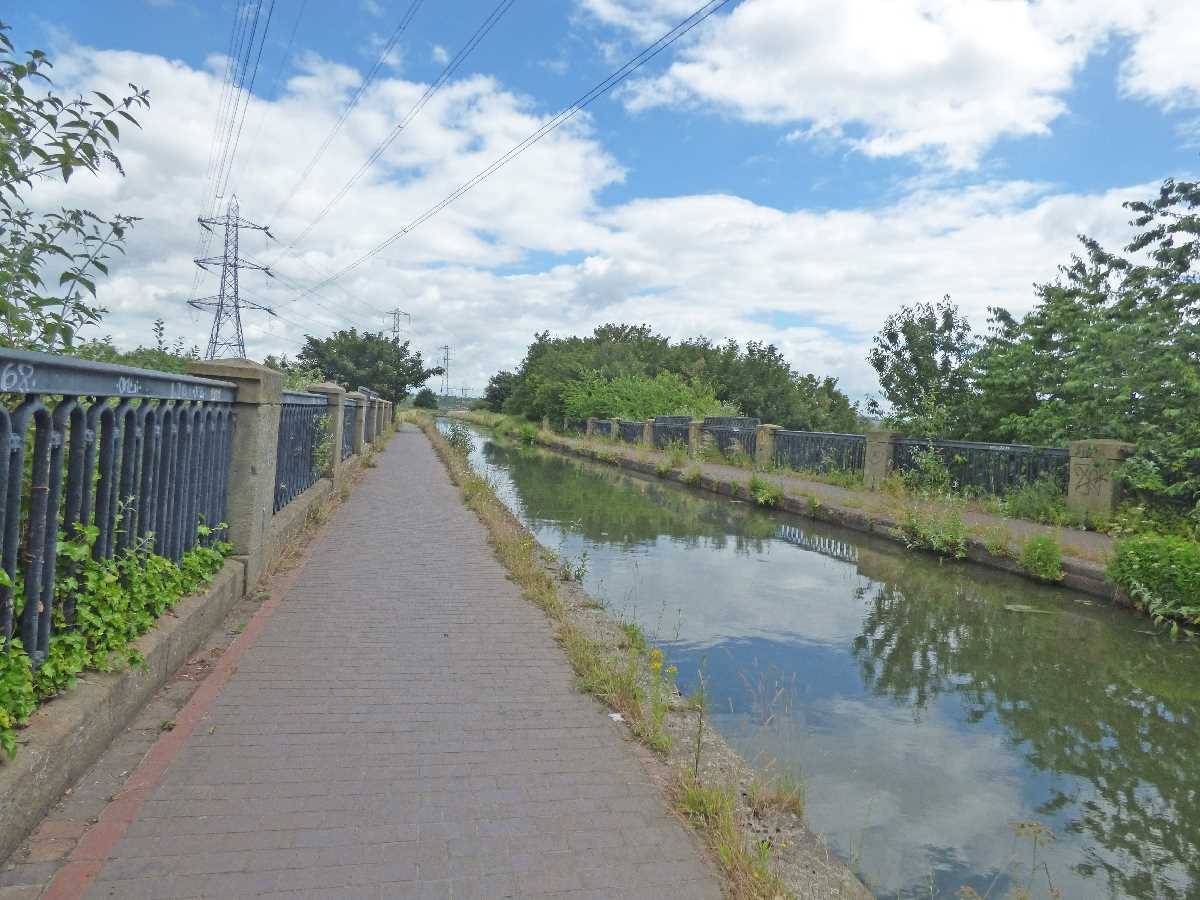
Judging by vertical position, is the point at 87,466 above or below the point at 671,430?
below

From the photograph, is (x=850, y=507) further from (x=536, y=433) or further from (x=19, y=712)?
(x=536, y=433)

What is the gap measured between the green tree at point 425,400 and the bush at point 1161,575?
84.9 meters

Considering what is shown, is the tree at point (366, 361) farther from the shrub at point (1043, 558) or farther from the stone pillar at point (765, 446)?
the shrub at point (1043, 558)

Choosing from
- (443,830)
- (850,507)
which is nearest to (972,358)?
(850,507)

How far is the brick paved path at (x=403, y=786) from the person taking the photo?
2.60 meters

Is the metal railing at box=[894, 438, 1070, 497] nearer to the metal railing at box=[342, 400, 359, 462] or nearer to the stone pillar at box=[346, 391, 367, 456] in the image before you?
the metal railing at box=[342, 400, 359, 462]

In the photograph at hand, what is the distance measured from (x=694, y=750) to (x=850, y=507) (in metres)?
10.7

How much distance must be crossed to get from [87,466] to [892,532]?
418 inches

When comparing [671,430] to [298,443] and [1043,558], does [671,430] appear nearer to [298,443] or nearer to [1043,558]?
[1043,558]

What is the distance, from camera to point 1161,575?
24.7ft

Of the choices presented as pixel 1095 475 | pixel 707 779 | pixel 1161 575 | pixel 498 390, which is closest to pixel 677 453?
pixel 1095 475

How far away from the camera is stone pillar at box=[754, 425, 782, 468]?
2214 centimetres

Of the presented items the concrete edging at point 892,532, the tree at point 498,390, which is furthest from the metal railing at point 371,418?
the tree at point 498,390

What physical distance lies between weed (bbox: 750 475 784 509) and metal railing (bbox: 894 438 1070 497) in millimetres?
2490
